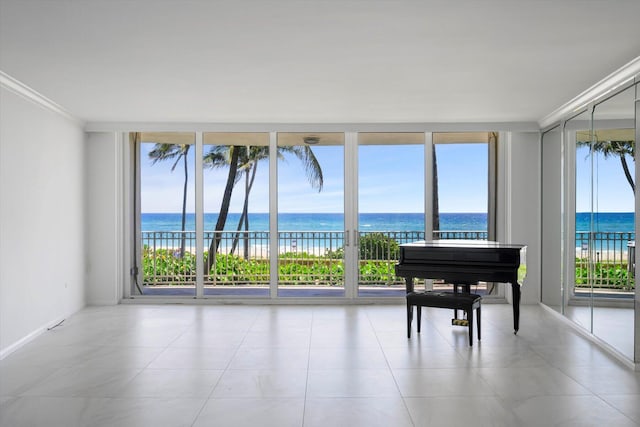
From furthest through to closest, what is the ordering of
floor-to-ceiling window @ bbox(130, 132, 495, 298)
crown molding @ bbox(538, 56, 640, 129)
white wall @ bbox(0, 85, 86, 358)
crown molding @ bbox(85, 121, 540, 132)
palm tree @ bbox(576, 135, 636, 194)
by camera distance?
1. floor-to-ceiling window @ bbox(130, 132, 495, 298)
2. crown molding @ bbox(85, 121, 540, 132)
3. white wall @ bbox(0, 85, 86, 358)
4. palm tree @ bbox(576, 135, 636, 194)
5. crown molding @ bbox(538, 56, 640, 129)

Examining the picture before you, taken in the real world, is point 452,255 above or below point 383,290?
above

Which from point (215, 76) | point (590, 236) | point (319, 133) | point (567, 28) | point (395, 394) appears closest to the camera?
point (567, 28)

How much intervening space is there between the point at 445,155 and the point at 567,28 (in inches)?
171

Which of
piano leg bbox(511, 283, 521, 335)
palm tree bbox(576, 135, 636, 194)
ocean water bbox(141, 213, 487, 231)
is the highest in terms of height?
palm tree bbox(576, 135, 636, 194)

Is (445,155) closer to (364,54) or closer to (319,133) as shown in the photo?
(319,133)

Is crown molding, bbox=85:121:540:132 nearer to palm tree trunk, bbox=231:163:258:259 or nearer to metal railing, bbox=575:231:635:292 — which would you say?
palm tree trunk, bbox=231:163:258:259

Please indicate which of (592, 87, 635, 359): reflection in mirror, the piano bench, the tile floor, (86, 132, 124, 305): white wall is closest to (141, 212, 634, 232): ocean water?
(86, 132, 124, 305): white wall

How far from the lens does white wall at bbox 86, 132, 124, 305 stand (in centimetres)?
730

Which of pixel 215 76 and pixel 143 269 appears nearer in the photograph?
pixel 215 76

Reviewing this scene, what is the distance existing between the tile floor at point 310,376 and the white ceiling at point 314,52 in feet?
7.92

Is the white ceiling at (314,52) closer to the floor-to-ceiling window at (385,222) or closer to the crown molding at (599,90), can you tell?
the crown molding at (599,90)

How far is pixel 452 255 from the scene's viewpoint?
5512 millimetres

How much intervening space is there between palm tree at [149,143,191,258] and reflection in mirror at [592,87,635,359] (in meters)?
5.16

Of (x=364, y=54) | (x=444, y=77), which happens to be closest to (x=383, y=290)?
(x=444, y=77)
